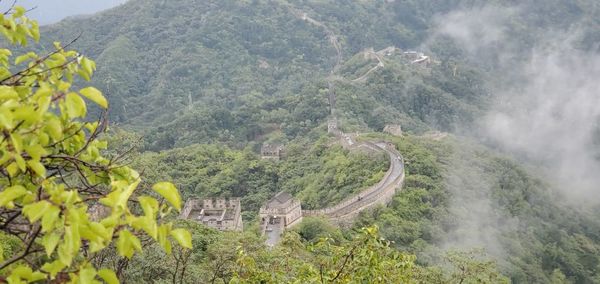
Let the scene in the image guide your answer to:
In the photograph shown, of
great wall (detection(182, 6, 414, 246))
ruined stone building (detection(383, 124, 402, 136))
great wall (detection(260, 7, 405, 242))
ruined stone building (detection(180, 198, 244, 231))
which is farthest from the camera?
ruined stone building (detection(383, 124, 402, 136))

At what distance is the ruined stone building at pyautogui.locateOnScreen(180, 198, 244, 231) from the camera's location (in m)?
31.9

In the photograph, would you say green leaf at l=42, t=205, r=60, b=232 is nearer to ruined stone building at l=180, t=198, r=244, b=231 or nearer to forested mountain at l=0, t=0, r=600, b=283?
forested mountain at l=0, t=0, r=600, b=283

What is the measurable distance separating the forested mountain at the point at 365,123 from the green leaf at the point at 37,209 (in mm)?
758

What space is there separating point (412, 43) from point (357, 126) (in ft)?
252

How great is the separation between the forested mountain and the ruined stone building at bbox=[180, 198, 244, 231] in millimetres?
1777

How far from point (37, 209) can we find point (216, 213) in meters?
31.6

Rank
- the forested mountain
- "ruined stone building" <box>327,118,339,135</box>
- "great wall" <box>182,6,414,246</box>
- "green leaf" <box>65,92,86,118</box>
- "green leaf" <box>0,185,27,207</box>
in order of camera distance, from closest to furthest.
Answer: "green leaf" <box>0,185,27,207</box>, "green leaf" <box>65,92,86,118</box>, the forested mountain, "great wall" <box>182,6,414,246</box>, "ruined stone building" <box>327,118,339,135</box>

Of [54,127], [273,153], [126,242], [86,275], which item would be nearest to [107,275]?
[86,275]

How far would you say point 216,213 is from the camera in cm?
3438

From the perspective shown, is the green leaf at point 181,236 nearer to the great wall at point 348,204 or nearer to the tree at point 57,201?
the tree at point 57,201

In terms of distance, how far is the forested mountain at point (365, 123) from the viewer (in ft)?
70.3

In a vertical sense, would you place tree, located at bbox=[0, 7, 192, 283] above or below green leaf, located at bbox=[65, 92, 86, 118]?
below

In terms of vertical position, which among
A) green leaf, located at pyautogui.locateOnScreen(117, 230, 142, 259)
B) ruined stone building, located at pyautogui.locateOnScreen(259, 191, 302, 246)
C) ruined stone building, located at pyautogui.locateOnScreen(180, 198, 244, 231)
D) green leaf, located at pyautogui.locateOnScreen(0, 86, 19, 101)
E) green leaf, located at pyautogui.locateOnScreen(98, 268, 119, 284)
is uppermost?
green leaf, located at pyautogui.locateOnScreen(0, 86, 19, 101)

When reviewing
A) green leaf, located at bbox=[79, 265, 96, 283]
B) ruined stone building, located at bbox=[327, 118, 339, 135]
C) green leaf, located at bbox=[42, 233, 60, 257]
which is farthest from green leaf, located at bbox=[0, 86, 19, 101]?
ruined stone building, located at bbox=[327, 118, 339, 135]
